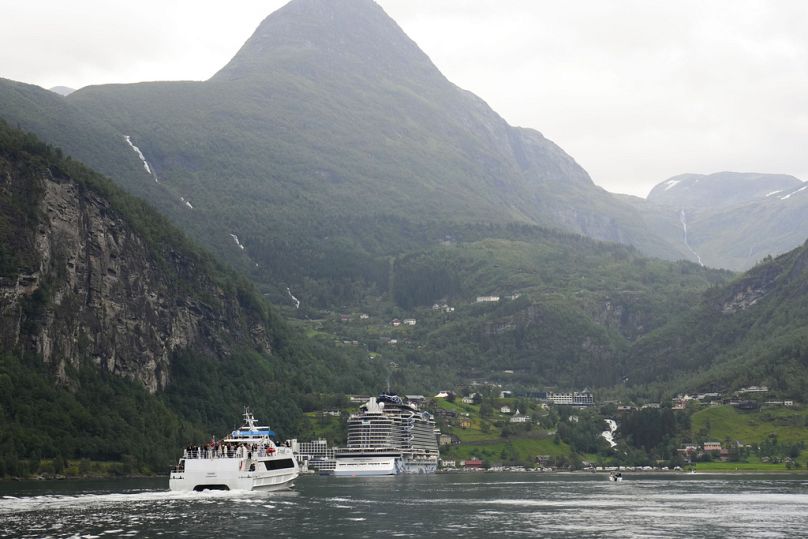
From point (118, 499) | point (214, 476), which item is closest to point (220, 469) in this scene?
point (214, 476)

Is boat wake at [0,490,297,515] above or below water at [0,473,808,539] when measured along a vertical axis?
above

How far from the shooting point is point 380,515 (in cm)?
15638

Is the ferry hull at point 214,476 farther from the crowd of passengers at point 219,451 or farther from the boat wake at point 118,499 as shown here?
the crowd of passengers at point 219,451

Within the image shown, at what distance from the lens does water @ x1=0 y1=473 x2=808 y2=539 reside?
438 feet

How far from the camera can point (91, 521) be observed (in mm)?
137750

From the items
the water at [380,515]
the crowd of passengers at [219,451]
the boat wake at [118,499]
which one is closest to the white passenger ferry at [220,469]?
the crowd of passengers at [219,451]

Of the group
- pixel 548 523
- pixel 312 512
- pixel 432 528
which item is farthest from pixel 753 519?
pixel 312 512

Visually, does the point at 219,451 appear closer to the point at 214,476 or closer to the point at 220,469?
the point at 220,469

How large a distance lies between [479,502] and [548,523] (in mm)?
37161

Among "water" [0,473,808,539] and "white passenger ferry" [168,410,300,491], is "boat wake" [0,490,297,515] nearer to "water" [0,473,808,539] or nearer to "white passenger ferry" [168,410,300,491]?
"water" [0,473,808,539]

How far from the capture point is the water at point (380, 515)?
134 meters

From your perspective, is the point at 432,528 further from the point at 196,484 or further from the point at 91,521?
the point at 196,484

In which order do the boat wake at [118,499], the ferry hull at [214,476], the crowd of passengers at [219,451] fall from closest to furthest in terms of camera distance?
1. the boat wake at [118,499]
2. the ferry hull at [214,476]
3. the crowd of passengers at [219,451]

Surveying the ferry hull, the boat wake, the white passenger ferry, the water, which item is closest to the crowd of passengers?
the white passenger ferry
